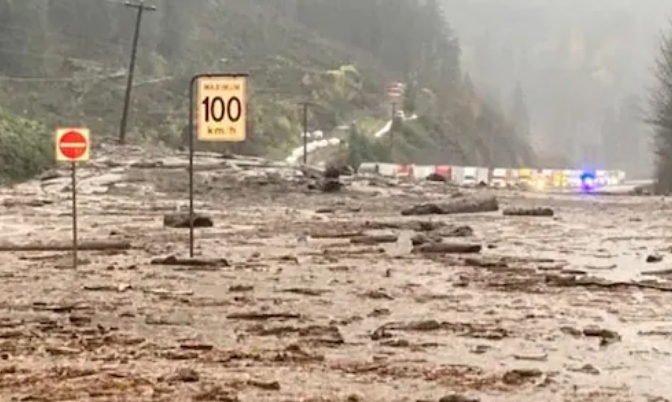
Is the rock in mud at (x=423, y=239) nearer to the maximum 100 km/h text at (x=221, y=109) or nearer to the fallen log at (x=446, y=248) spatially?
the fallen log at (x=446, y=248)

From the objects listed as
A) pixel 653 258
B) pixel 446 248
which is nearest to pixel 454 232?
pixel 446 248

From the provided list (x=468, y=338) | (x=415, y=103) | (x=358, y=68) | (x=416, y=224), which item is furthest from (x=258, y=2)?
(x=468, y=338)

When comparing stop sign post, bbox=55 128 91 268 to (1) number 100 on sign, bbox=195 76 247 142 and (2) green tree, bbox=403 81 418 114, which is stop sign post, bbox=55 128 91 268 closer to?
(1) number 100 on sign, bbox=195 76 247 142

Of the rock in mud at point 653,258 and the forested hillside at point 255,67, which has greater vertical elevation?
the forested hillside at point 255,67

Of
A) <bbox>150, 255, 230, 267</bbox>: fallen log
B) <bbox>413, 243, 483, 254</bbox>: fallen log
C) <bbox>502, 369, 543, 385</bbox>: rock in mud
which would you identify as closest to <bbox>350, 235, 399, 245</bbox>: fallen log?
<bbox>413, 243, 483, 254</bbox>: fallen log

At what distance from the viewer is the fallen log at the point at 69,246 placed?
20984mm

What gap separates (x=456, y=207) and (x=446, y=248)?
13252 millimetres

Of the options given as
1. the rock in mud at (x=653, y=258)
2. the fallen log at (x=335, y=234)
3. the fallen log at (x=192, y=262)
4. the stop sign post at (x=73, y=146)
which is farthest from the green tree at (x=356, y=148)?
the stop sign post at (x=73, y=146)

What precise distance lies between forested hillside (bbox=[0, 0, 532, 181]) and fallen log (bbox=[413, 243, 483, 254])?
5781 centimetres

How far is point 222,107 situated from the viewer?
1761 centimetres

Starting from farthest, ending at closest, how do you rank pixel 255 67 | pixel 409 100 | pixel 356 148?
pixel 409 100 < pixel 255 67 < pixel 356 148

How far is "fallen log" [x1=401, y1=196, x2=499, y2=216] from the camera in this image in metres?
34.0

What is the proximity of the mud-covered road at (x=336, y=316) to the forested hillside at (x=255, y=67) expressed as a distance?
5736 cm

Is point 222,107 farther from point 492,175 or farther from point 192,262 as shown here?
point 492,175
